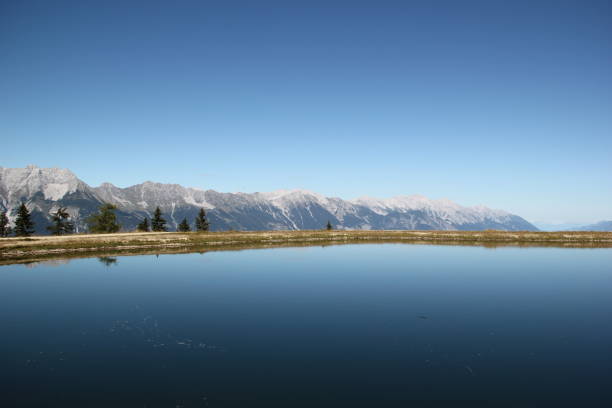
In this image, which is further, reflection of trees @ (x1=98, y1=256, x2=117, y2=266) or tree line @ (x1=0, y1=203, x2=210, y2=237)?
tree line @ (x1=0, y1=203, x2=210, y2=237)

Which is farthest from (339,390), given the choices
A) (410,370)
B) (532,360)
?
(532,360)

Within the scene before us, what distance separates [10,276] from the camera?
45469 millimetres

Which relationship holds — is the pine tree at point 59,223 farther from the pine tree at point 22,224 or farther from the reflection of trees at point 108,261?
the reflection of trees at point 108,261

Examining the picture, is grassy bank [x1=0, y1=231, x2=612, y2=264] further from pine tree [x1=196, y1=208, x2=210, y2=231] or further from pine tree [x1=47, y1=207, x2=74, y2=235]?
pine tree [x1=47, y1=207, x2=74, y2=235]

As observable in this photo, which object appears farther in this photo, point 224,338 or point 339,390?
point 224,338

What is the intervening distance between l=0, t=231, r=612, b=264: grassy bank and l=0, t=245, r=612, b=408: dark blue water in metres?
34.0

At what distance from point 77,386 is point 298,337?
12.3m

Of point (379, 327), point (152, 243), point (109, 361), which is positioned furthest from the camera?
point (152, 243)

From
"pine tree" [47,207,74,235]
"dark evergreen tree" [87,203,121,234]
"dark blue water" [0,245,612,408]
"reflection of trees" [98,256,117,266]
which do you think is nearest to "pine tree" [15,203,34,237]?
"pine tree" [47,207,74,235]

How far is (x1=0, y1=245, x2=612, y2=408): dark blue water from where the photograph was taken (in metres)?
15.7

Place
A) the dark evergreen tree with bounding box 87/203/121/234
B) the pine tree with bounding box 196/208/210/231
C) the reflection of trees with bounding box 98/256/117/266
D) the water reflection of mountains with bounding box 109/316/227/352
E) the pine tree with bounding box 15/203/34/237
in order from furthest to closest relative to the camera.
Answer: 1. the pine tree with bounding box 196/208/210/231
2. the dark evergreen tree with bounding box 87/203/121/234
3. the pine tree with bounding box 15/203/34/237
4. the reflection of trees with bounding box 98/256/117/266
5. the water reflection of mountains with bounding box 109/316/227/352

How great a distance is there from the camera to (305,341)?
22047 millimetres

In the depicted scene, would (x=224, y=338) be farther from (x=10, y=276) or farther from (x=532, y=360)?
(x=10, y=276)

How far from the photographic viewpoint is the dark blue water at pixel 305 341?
1568 cm
